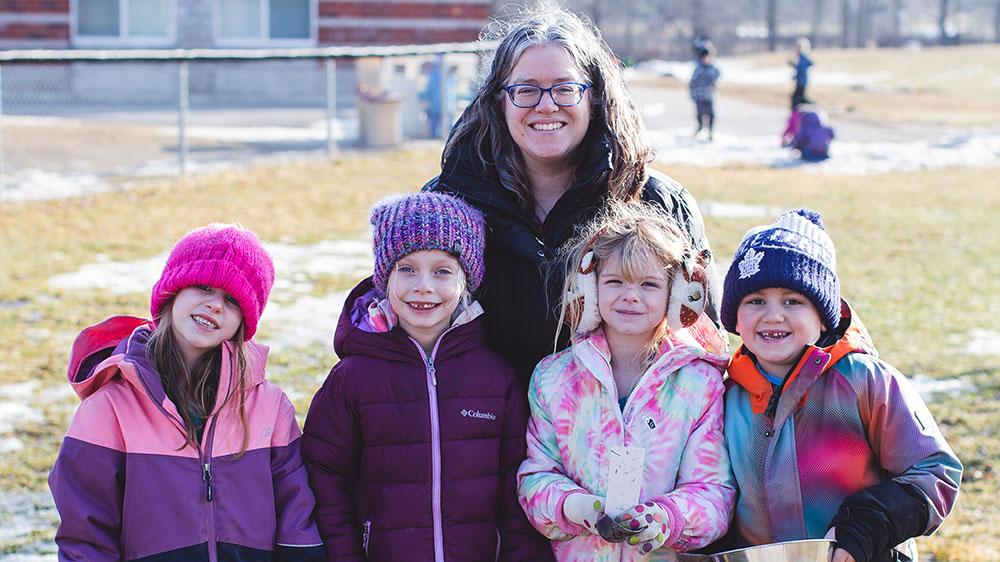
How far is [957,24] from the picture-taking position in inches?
2886

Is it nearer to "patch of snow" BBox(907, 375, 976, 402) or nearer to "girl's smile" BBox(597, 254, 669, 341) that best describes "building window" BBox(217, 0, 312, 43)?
"patch of snow" BBox(907, 375, 976, 402)

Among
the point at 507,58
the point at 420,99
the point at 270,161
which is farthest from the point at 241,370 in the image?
the point at 420,99

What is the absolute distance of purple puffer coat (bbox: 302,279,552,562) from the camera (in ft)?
9.91

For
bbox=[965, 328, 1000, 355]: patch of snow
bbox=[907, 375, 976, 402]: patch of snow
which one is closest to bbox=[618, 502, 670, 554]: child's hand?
bbox=[907, 375, 976, 402]: patch of snow

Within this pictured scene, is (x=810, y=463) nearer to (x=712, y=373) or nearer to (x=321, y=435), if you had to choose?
(x=712, y=373)

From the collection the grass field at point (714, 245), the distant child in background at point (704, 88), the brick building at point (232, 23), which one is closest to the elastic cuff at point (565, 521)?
the grass field at point (714, 245)

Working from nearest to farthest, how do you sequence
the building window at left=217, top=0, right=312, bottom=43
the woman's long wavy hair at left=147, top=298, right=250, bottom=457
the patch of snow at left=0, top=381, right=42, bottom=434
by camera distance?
the woman's long wavy hair at left=147, top=298, right=250, bottom=457, the patch of snow at left=0, top=381, right=42, bottom=434, the building window at left=217, top=0, right=312, bottom=43

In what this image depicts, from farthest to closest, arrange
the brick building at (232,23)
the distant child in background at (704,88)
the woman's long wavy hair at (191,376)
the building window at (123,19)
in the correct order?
1. the building window at (123,19)
2. the brick building at (232,23)
3. the distant child in background at (704,88)
4. the woman's long wavy hair at (191,376)

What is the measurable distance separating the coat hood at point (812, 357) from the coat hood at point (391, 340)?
72 centimetres

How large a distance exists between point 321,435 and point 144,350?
52 cm

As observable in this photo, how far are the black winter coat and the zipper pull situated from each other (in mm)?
889

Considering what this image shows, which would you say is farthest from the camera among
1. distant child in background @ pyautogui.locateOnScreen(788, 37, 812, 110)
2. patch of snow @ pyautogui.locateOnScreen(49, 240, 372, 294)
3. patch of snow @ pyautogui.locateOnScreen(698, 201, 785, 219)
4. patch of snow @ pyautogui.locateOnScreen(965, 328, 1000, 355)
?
distant child in background @ pyautogui.locateOnScreen(788, 37, 812, 110)

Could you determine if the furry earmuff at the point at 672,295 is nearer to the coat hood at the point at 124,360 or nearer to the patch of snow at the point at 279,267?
the coat hood at the point at 124,360

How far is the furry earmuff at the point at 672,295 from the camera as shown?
3117 millimetres
